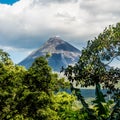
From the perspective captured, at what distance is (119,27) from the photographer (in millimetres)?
44531

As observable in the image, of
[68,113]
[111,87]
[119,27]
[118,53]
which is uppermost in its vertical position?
[119,27]

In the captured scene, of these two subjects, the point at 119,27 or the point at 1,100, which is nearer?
the point at 119,27

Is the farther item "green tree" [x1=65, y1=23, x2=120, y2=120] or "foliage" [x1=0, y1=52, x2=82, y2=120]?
"foliage" [x1=0, y1=52, x2=82, y2=120]

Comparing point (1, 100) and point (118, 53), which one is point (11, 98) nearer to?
point (1, 100)

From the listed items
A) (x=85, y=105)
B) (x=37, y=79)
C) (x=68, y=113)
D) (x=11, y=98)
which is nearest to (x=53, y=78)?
(x=37, y=79)

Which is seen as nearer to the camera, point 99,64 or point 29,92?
point 99,64

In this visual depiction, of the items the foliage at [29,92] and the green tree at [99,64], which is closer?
the green tree at [99,64]

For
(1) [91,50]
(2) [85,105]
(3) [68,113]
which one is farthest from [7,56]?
(2) [85,105]

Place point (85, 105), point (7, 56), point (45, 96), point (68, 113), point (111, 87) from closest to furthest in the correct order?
point (85, 105) < point (111, 87) < point (45, 96) < point (7, 56) < point (68, 113)

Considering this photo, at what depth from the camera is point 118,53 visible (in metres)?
42.9

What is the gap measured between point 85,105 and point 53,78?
39.7 meters

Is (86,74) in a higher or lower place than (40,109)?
higher

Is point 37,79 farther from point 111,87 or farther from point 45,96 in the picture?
point 111,87

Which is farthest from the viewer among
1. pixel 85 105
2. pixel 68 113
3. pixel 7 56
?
pixel 68 113
